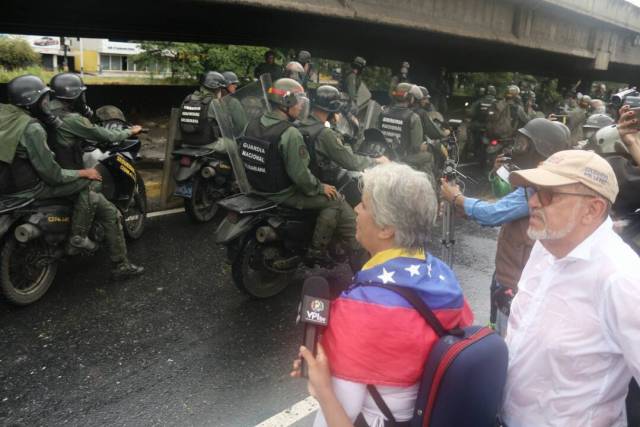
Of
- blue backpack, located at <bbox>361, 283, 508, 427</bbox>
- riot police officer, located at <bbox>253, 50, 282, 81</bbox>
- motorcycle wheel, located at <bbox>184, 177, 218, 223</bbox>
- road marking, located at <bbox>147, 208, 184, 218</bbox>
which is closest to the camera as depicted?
blue backpack, located at <bbox>361, 283, 508, 427</bbox>

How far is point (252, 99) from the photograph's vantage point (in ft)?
16.9

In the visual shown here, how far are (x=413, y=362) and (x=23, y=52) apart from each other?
86.7 feet

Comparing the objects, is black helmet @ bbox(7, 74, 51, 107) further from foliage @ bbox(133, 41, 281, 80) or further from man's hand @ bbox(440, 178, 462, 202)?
foliage @ bbox(133, 41, 281, 80)

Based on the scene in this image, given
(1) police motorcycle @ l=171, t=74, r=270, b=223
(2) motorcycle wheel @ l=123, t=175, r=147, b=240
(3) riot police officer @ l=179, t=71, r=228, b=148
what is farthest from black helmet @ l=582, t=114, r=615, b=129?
(2) motorcycle wheel @ l=123, t=175, r=147, b=240

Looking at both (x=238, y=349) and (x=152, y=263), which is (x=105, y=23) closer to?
(x=152, y=263)

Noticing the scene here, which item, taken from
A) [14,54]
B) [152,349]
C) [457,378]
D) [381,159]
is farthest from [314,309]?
[14,54]

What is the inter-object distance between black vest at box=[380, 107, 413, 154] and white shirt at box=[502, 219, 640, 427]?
604 centimetres

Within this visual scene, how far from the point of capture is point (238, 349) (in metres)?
4.34

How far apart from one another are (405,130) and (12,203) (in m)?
5.07

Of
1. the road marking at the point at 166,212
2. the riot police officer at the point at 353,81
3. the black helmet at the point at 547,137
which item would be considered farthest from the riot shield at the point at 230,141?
the riot police officer at the point at 353,81

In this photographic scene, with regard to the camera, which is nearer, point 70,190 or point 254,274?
point 70,190

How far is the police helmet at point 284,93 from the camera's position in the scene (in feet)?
15.6

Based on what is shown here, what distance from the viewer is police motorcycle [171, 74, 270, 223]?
6.98m

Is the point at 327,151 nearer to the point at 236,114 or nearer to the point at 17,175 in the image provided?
the point at 236,114
